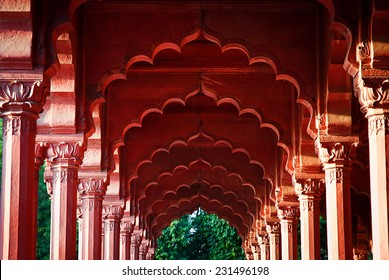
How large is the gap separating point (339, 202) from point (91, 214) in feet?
20.1

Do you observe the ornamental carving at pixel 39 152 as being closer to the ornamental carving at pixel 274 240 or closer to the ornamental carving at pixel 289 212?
the ornamental carving at pixel 289 212

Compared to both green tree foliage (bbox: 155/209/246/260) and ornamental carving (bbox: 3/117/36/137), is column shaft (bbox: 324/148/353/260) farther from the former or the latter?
green tree foliage (bbox: 155/209/246/260)

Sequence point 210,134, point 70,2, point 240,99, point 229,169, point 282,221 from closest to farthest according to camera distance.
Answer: point 70,2
point 240,99
point 210,134
point 282,221
point 229,169

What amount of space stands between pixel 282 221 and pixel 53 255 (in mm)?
9416

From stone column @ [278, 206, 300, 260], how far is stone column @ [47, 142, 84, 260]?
8.76 meters

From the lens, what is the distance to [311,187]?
2009 cm

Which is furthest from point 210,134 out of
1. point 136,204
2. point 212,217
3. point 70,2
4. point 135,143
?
point 212,217

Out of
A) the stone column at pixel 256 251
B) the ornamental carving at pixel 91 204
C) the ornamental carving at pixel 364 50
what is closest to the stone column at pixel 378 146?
the ornamental carving at pixel 364 50

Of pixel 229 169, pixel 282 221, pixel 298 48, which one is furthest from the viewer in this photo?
pixel 229 169

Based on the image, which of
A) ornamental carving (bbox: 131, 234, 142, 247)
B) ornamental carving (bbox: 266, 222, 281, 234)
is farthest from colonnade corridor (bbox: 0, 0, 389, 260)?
ornamental carving (bbox: 131, 234, 142, 247)

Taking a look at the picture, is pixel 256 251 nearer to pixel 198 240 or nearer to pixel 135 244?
pixel 135 244

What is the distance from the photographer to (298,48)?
16.1 m

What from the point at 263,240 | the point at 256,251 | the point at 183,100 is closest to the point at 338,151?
the point at 183,100

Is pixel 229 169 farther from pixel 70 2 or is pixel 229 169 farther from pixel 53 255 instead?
pixel 70 2
